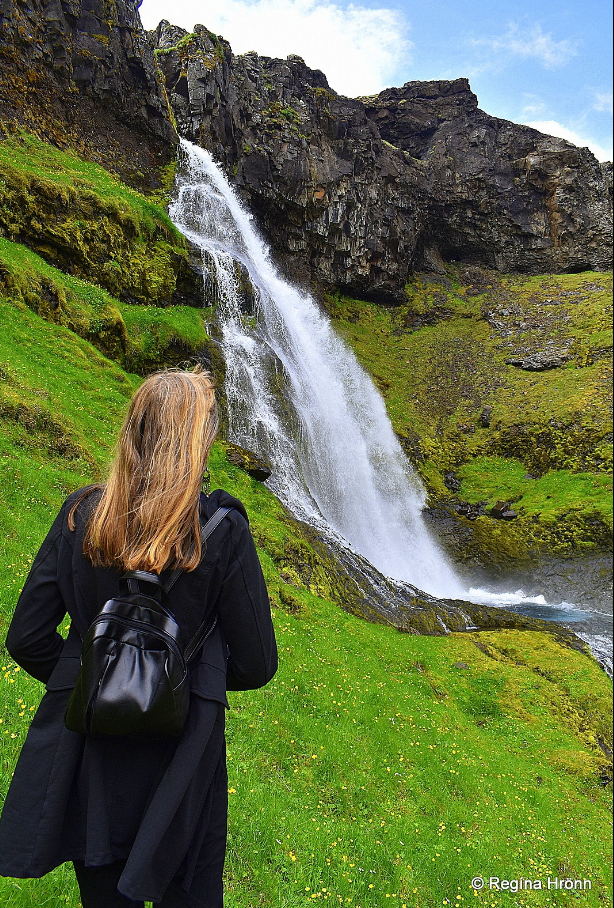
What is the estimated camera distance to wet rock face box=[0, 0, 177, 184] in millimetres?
25156

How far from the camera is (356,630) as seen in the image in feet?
40.7

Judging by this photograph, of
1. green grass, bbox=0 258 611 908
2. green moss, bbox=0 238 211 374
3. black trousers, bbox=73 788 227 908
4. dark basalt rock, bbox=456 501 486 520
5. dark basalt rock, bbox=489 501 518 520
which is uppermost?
green moss, bbox=0 238 211 374

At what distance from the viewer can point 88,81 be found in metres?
29.2

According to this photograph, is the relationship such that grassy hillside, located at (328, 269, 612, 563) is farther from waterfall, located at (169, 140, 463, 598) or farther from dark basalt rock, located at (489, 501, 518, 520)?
waterfall, located at (169, 140, 463, 598)

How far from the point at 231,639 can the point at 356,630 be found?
1087cm

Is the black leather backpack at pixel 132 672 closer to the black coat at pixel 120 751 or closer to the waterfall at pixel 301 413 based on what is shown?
the black coat at pixel 120 751

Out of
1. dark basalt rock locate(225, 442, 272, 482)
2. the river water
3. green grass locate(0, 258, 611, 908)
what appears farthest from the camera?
the river water

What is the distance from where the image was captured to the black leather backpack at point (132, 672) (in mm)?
1810

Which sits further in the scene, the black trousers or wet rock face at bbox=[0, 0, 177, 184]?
wet rock face at bbox=[0, 0, 177, 184]

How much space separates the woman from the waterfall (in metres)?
16.5

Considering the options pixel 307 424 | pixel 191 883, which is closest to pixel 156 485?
pixel 191 883

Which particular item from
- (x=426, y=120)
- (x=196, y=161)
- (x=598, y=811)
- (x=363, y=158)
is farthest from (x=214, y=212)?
(x=426, y=120)

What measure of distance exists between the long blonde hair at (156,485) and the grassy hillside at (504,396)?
29284 millimetres

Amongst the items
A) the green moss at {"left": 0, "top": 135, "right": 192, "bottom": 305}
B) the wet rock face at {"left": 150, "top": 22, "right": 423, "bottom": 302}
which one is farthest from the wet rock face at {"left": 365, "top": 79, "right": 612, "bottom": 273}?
the green moss at {"left": 0, "top": 135, "right": 192, "bottom": 305}
